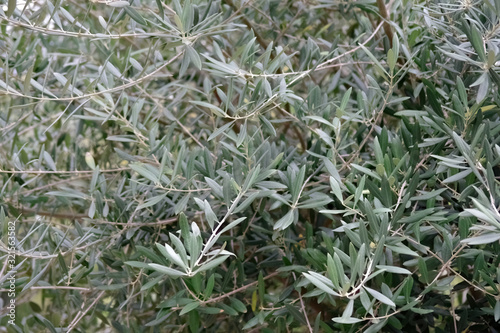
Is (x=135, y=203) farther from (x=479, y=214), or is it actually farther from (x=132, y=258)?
(x=479, y=214)

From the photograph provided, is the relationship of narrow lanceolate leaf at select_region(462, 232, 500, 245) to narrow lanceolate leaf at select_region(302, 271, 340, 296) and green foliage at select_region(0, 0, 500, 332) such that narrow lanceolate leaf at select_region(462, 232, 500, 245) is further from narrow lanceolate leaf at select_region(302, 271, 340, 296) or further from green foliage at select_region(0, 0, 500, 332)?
narrow lanceolate leaf at select_region(302, 271, 340, 296)

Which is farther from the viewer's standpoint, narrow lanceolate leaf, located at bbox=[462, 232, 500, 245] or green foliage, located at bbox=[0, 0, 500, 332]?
green foliage, located at bbox=[0, 0, 500, 332]

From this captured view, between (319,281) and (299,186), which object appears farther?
(299,186)

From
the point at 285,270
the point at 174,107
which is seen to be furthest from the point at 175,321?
the point at 174,107

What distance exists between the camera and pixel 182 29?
87cm

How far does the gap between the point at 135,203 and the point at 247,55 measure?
Answer: 19.3 inches

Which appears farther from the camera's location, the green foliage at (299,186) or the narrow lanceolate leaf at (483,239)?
the green foliage at (299,186)

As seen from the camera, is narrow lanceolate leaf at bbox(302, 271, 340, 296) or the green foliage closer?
narrow lanceolate leaf at bbox(302, 271, 340, 296)

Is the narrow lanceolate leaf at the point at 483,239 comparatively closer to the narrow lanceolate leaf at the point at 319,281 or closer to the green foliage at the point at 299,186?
the green foliage at the point at 299,186

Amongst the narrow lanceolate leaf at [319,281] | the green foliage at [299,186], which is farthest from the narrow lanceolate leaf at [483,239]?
the narrow lanceolate leaf at [319,281]

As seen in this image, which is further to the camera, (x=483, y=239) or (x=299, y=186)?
(x=299, y=186)

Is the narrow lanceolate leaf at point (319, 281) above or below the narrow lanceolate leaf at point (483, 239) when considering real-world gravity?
below

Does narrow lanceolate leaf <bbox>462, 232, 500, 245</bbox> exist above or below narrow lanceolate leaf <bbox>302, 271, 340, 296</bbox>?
above

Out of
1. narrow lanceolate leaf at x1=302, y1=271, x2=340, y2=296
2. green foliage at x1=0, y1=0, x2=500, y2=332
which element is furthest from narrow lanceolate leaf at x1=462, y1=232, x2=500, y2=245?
narrow lanceolate leaf at x1=302, y1=271, x2=340, y2=296
